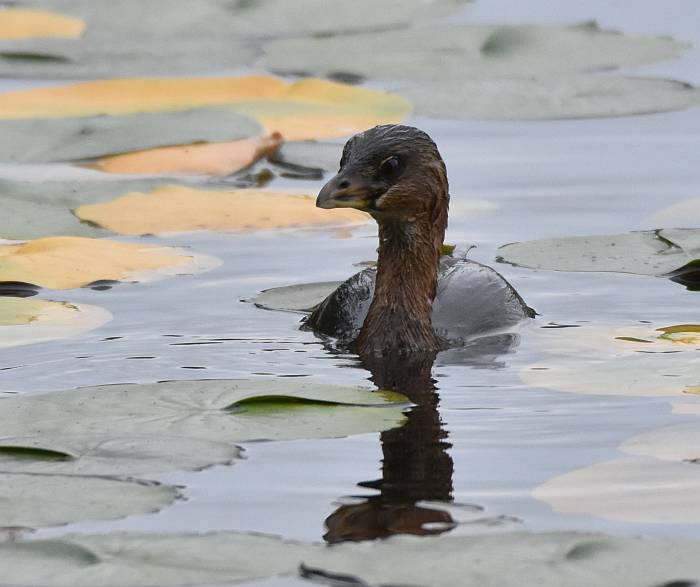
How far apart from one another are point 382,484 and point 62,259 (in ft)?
9.77

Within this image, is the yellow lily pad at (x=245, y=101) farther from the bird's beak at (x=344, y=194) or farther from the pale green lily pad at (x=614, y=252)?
the bird's beak at (x=344, y=194)

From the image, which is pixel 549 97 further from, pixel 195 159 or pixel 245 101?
pixel 195 159

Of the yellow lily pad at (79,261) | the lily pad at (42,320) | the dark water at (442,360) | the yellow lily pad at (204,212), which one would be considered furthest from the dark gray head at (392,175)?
the yellow lily pad at (204,212)

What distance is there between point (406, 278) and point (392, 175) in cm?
43

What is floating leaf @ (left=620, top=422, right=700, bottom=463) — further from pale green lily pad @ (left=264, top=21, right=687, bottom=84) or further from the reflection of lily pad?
pale green lily pad @ (left=264, top=21, right=687, bottom=84)

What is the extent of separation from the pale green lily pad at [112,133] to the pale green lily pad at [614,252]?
8.09 ft

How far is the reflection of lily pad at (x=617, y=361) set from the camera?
232 inches

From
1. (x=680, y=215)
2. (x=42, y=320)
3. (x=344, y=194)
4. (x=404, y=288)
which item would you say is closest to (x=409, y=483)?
(x=344, y=194)

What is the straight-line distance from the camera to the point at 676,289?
7438mm

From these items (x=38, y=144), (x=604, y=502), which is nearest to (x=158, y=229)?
(x=38, y=144)

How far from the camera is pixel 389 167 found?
6914 mm

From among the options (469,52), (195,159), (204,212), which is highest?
(469,52)

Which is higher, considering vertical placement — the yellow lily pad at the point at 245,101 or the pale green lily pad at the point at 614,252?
the yellow lily pad at the point at 245,101

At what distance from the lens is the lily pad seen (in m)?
6.59
